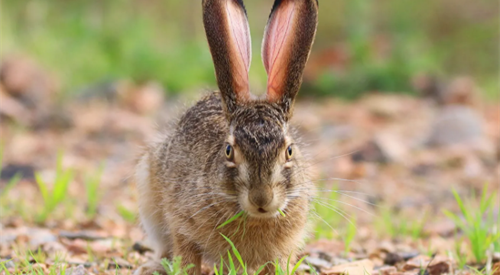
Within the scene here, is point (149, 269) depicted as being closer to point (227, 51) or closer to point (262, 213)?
point (262, 213)

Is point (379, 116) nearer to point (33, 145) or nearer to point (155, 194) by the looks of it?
point (33, 145)

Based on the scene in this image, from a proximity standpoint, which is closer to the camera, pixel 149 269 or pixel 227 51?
pixel 227 51

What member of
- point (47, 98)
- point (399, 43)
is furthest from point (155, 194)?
point (399, 43)

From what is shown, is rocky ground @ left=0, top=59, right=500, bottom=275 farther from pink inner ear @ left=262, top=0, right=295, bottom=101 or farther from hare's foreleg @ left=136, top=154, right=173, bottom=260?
pink inner ear @ left=262, top=0, right=295, bottom=101

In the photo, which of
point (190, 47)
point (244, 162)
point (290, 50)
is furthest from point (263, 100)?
point (190, 47)

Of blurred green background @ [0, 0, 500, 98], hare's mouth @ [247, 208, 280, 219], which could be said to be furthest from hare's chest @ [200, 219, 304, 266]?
blurred green background @ [0, 0, 500, 98]

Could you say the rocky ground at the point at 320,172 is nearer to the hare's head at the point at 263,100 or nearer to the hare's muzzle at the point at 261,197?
the hare's head at the point at 263,100
